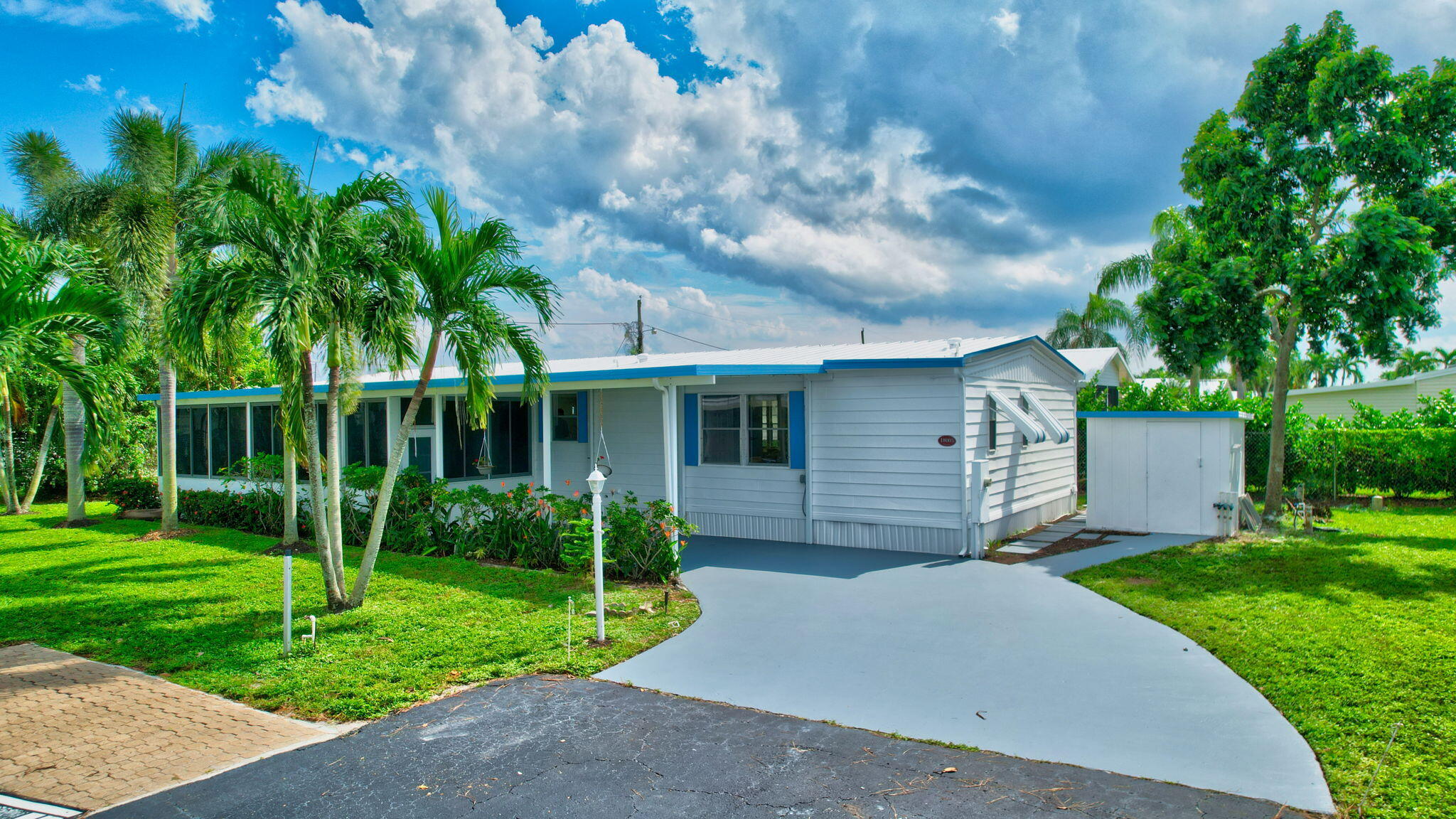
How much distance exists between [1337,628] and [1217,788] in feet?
11.4

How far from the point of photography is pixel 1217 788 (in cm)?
374

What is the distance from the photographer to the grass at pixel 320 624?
17.7ft

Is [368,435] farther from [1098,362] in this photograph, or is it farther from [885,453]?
[1098,362]

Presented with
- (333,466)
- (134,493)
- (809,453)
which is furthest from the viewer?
(134,493)

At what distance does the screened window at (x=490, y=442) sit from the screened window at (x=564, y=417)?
542 millimetres

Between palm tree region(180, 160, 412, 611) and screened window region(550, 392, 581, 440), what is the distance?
6.07 meters

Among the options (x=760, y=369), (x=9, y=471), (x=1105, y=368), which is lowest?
(x=9, y=471)

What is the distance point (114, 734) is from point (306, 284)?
10.9 ft

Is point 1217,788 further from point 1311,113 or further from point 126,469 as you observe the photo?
point 126,469

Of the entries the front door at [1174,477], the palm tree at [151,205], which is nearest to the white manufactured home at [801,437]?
the front door at [1174,477]

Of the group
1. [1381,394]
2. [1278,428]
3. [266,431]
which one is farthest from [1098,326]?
[266,431]

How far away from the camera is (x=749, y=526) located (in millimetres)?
11250

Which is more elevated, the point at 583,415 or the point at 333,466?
the point at 583,415

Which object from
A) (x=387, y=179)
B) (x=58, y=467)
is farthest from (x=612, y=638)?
(x=58, y=467)
